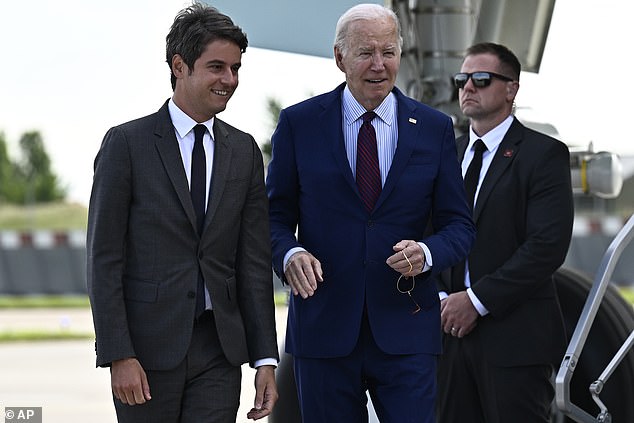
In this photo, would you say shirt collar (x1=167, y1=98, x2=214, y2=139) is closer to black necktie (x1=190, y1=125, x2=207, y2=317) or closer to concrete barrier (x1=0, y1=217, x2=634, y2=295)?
black necktie (x1=190, y1=125, x2=207, y2=317)

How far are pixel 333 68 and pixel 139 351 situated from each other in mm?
2269

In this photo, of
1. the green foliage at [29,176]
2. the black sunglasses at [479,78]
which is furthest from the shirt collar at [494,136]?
the green foliage at [29,176]

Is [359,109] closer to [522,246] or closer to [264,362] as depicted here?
[264,362]

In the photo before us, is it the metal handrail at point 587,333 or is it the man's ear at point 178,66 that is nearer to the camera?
the man's ear at point 178,66

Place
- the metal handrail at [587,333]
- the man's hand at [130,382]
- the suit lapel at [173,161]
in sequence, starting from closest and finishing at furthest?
the man's hand at [130,382] → the suit lapel at [173,161] → the metal handrail at [587,333]

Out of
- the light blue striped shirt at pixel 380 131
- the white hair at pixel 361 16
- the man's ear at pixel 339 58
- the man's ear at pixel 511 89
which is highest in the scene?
the white hair at pixel 361 16

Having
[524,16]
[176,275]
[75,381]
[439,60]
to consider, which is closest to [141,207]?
[176,275]

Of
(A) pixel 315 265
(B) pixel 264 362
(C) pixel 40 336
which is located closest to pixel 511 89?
(A) pixel 315 265

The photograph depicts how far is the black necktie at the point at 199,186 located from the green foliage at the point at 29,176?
62.1 ft

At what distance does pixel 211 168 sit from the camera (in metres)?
2.72

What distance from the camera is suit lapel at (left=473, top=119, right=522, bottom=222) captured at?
3.63 m

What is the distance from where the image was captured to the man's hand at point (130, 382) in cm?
254

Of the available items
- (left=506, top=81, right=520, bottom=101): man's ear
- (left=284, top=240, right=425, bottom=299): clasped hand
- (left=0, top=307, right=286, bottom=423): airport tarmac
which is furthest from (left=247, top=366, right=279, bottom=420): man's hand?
(left=0, top=307, right=286, bottom=423): airport tarmac

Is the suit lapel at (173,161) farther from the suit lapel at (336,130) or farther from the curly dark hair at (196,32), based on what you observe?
the suit lapel at (336,130)
